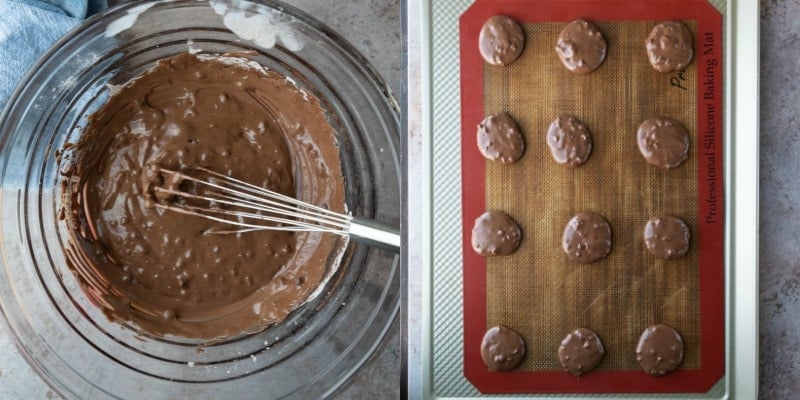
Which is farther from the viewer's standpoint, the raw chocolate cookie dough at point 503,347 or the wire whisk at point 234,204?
the wire whisk at point 234,204

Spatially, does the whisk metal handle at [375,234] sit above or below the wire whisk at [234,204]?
below

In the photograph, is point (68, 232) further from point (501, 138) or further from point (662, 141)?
point (662, 141)

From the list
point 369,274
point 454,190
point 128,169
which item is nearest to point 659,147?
point 454,190

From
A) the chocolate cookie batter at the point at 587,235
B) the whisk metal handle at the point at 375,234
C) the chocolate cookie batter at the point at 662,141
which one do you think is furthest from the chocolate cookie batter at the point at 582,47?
the whisk metal handle at the point at 375,234

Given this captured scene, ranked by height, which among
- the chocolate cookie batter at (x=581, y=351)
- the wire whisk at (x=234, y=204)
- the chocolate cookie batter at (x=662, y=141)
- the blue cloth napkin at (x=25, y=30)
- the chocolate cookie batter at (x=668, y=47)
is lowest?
the chocolate cookie batter at (x=581, y=351)

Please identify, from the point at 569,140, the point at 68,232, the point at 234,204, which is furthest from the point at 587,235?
the point at 68,232

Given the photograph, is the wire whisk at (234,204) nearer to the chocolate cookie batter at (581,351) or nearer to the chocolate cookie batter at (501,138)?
the chocolate cookie batter at (501,138)
